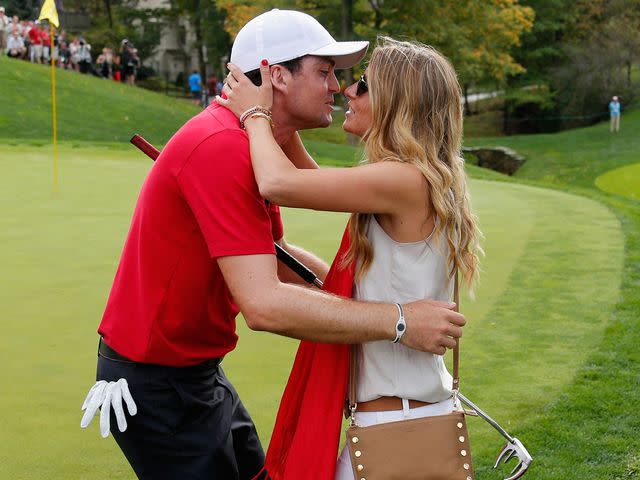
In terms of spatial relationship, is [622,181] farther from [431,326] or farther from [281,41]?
[431,326]

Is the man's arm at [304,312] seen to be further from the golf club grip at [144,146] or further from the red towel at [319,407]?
the golf club grip at [144,146]

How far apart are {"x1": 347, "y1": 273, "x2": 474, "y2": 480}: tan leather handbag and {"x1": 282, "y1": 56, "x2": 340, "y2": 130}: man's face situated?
3.22 ft

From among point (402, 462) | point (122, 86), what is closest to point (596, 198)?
point (402, 462)

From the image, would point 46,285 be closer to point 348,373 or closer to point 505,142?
point 348,373

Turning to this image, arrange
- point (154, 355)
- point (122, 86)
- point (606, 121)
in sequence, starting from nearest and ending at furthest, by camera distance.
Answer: point (154, 355)
point (122, 86)
point (606, 121)

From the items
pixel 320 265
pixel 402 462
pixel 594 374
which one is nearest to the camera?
pixel 402 462

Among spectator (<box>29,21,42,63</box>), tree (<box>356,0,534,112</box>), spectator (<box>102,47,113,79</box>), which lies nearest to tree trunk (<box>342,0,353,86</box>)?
tree (<box>356,0,534,112</box>)

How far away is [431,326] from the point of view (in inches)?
109

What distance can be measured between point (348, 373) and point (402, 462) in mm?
298

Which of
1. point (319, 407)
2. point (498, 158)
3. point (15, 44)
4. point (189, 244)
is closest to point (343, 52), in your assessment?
point (189, 244)

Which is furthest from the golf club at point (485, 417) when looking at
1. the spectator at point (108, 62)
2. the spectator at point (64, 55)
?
the spectator at point (108, 62)

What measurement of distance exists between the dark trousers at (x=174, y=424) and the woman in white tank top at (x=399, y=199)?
1.55 ft

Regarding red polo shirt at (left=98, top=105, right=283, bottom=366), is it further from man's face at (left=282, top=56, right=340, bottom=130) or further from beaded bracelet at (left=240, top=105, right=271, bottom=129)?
man's face at (left=282, top=56, right=340, bottom=130)

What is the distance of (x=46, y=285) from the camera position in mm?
7434
